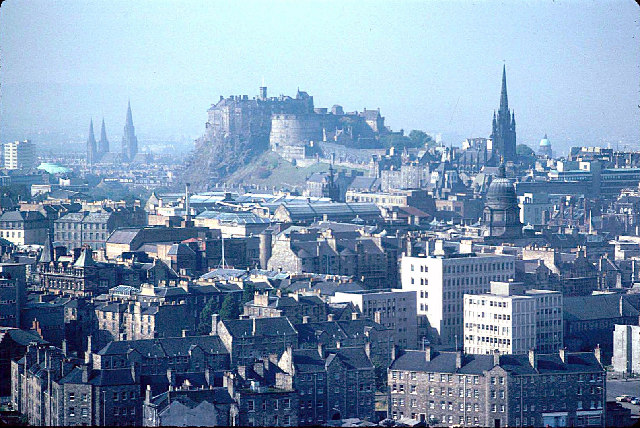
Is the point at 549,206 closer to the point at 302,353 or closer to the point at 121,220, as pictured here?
the point at 121,220

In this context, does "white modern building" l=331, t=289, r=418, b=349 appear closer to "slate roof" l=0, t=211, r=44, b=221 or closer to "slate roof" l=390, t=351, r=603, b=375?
"slate roof" l=390, t=351, r=603, b=375

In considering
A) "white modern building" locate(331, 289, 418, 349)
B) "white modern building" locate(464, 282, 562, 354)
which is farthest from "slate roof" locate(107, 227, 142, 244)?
"white modern building" locate(464, 282, 562, 354)

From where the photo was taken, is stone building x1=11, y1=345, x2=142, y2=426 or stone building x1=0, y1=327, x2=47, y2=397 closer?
stone building x1=11, y1=345, x2=142, y2=426

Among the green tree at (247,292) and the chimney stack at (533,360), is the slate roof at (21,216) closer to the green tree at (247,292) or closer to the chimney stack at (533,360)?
the green tree at (247,292)

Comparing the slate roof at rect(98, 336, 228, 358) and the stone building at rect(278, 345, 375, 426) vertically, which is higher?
the slate roof at rect(98, 336, 228, 358)

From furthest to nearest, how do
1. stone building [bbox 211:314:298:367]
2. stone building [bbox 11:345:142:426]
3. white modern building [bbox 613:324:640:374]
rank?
white modern building [bbox 613:324:640:374] → stone building [bbox 211:314:298:367] → stone building [bbox 11:345:142:426]

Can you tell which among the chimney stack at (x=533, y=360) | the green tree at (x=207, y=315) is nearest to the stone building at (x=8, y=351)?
the green tree at (x=207, y=315)

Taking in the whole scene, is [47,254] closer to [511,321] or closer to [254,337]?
[254,337]
